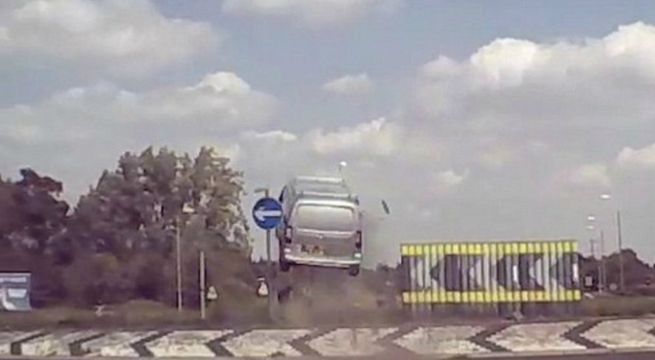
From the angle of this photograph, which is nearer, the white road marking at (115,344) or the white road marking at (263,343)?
the white road marking at (263,343)

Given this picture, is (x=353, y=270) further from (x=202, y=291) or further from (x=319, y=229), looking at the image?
(x=202, y=291)

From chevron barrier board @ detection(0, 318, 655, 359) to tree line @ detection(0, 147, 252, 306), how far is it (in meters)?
4.95

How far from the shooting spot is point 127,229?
3091cm

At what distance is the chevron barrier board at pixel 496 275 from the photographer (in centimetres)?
2364

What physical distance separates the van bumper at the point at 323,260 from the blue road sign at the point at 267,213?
828mm

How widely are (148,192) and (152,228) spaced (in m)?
1.03

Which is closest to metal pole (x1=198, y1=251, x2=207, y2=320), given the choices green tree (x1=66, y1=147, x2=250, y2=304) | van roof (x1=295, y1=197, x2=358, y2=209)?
green tree (x1=66, y1=147, x2=250, y2=304)

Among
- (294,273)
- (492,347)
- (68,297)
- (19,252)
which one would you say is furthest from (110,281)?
(492,347)

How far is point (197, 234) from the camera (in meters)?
30.2

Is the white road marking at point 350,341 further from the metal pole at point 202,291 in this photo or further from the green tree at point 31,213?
the green tree at point 31,213

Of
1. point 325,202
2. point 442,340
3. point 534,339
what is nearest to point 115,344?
point 325,202

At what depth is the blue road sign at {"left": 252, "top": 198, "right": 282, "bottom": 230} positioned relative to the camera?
24578mm

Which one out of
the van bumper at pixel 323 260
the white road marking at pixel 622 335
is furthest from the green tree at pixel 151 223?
the white road marking at pixel 622 335

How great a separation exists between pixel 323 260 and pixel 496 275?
3.79m
